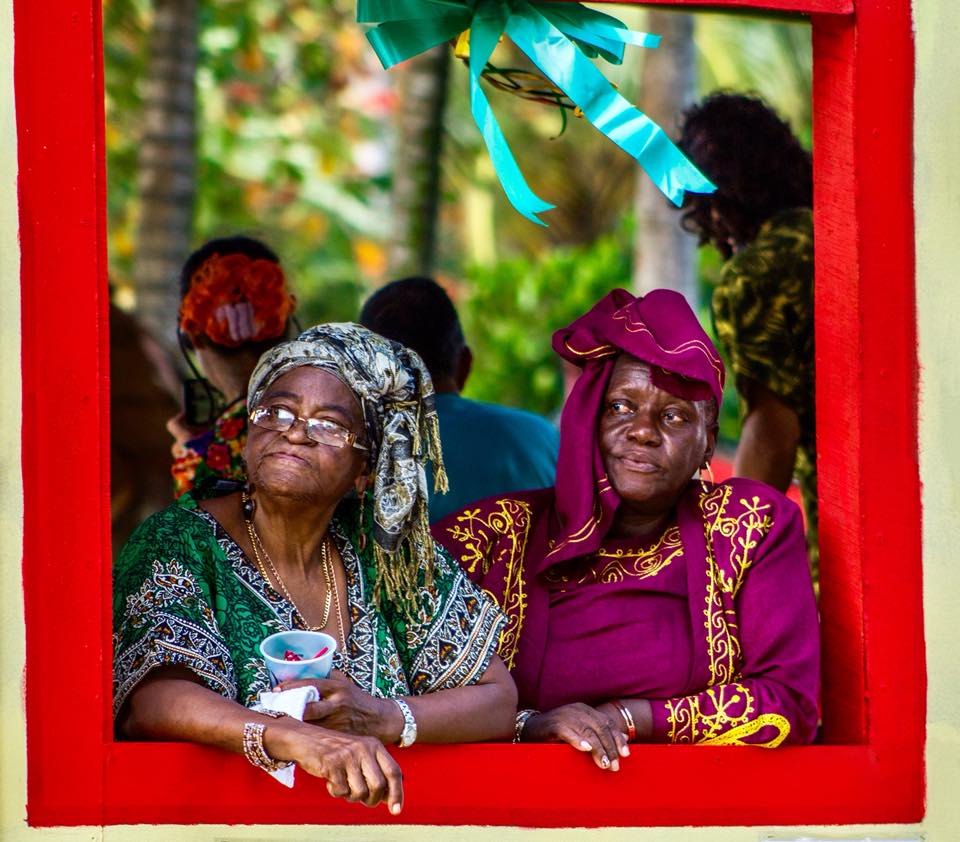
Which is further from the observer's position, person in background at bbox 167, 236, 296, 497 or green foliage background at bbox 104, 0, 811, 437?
green foliage background at bbox 104, 0, 811, 437

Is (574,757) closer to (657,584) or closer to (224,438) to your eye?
(657,584)

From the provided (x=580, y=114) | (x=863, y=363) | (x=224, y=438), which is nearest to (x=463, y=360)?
(x=224, y=438)

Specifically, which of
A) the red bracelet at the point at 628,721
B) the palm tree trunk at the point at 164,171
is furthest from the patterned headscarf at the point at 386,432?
the palm tree trunk at the point at 164,171

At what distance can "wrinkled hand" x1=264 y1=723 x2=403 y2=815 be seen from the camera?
2.68 m

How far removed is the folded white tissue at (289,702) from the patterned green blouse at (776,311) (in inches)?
100

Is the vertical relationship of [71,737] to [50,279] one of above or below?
below

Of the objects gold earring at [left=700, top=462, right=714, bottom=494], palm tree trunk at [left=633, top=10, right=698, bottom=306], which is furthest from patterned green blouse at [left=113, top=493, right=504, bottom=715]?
palm tree trunk at [left=633, top=10, right=698, bottom=306]

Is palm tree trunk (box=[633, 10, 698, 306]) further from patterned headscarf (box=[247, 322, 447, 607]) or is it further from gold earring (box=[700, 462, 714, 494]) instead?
patterned headscarf (box=[247, 322, 447, 607])

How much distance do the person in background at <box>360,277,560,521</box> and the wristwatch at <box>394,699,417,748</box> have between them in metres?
1.48

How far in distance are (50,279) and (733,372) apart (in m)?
2.76

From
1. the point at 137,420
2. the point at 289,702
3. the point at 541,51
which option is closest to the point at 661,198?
the point at 137,420

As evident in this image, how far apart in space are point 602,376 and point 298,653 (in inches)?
44.8

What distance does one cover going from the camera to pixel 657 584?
3.47 metres

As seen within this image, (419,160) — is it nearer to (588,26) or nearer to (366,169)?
(588,26)
